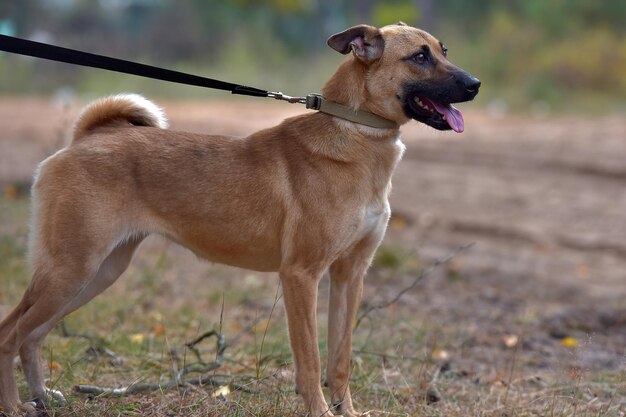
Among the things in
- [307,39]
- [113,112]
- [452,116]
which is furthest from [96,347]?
[307,39]

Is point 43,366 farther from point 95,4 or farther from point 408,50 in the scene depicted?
point 95,4

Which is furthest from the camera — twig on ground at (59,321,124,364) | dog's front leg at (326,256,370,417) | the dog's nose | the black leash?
twig on ground at (59,321,124,364)

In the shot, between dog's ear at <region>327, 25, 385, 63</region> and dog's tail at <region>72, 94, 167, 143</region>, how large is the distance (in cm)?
102

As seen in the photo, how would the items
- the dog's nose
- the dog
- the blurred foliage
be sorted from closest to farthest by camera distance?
the dog, the dog's nose, the blurred foliage

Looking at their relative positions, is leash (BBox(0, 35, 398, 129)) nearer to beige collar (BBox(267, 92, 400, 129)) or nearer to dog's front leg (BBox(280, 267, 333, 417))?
beige collar (BBox(267, 92, 400, 129))

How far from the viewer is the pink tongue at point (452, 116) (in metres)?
4.78

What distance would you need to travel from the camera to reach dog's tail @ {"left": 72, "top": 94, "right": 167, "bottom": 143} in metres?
5.02

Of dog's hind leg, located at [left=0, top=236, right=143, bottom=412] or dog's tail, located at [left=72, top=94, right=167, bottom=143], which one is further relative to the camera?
dog's tail, located at [left=72, top=94, right=167, bottom=143]

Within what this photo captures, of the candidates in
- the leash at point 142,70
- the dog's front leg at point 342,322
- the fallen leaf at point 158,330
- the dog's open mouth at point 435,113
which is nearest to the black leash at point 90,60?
the leash at point 142,70

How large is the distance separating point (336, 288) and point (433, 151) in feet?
33.6

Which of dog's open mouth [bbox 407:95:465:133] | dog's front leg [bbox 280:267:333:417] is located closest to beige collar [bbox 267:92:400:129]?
dog's open mouth [bbox 407:95:465:133]

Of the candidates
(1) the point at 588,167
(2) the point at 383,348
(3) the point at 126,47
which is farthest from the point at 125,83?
(2) the point at 383,348

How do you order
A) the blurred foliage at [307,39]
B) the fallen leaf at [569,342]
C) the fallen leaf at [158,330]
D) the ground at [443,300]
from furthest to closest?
1. the blurred foliage at [307,39]
2. the fallen leaf at [569,342]
3. the fallen leaf at [158,330]
4. the ground at [443,300]

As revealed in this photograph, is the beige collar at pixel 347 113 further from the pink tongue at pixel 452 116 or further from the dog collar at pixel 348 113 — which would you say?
the pink tongue at pixel 452 116
